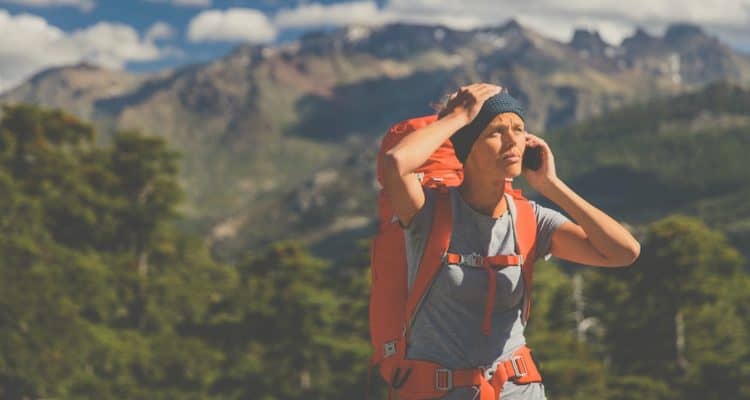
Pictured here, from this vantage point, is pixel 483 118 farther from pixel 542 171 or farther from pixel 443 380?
pixel 443 380

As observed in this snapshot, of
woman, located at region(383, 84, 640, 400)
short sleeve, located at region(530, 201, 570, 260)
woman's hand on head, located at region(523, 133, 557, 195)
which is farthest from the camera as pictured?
short sleeve, located at region(530, 201, 570, 260)

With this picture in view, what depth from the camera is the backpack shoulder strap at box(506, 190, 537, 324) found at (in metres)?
3.87

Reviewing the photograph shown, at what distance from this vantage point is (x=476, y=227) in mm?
3852

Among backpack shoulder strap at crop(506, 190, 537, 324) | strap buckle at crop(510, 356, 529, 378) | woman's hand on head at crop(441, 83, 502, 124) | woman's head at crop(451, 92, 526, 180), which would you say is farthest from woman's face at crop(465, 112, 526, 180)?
strap buckle at crop(510, 356, 529, 378)

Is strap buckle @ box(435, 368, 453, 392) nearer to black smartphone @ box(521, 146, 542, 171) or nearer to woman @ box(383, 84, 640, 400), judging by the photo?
woman @ box(383, 84, 640, 400)

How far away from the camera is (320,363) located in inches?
1545

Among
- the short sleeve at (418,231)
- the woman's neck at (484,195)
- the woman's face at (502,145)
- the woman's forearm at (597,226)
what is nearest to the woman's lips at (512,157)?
the woman's face at (502,145)

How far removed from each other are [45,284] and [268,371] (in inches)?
483

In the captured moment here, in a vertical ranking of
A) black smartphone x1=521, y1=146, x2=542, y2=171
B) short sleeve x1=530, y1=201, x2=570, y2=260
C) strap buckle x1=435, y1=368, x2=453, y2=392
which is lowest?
strap buckle x1=435, y1=368, x2=453, y2=392

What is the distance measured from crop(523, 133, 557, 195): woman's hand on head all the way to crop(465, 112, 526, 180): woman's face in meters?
0.14

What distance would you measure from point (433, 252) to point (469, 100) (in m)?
0.64

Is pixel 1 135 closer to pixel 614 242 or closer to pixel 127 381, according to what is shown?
pixel 127 381

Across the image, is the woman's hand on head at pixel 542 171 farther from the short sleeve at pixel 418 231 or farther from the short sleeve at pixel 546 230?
the short sleeve at pixel 418 231

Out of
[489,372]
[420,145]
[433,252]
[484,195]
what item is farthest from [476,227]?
[489,372]
